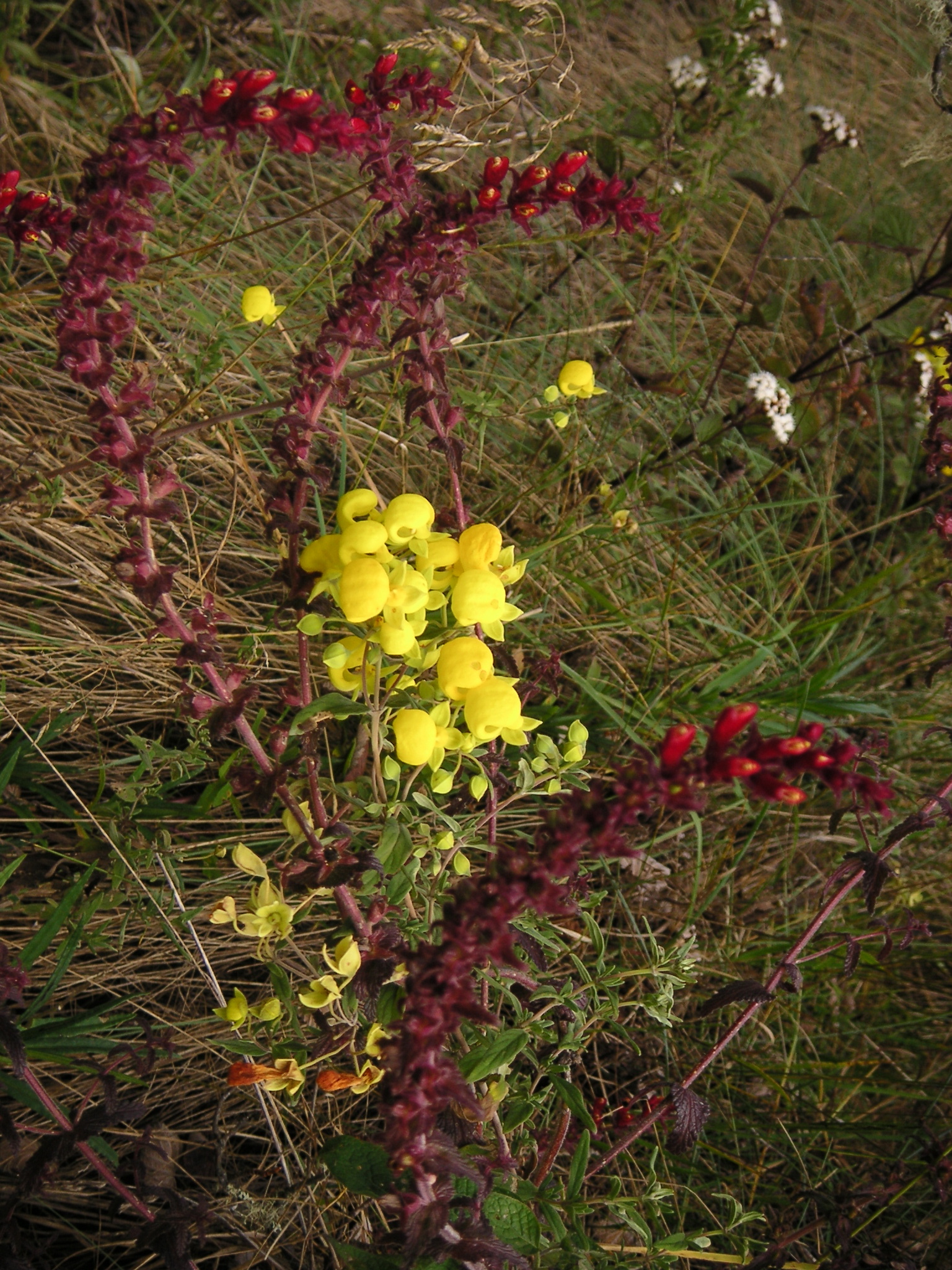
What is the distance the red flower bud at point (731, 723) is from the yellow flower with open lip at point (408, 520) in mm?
466

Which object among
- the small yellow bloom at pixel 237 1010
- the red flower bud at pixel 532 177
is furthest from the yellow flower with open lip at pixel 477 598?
the small yellow bloom at pixel 237 1010

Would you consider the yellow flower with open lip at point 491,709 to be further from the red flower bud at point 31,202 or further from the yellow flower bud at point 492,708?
the red flower bud at point 31,202

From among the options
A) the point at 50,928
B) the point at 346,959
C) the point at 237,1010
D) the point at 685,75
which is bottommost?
the point at 50,928

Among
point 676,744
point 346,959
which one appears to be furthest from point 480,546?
point 346,959

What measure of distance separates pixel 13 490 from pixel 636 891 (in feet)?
4.94

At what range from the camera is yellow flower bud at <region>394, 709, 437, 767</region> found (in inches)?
40.3

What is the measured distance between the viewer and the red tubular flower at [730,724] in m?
0.74

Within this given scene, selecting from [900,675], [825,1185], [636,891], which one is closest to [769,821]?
[636,891]

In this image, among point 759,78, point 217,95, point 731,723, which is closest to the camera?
point 731,723

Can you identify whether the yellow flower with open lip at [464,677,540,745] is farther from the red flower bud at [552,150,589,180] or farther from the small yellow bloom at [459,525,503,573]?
the red flower bud at [552,150,589,180]

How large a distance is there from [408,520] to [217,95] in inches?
19.4

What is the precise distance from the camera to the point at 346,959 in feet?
3.50

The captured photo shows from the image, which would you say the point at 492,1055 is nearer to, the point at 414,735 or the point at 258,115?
the point at 414,735

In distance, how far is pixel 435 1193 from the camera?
916mm
